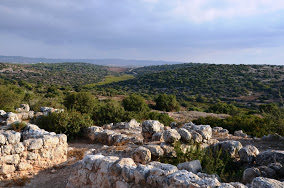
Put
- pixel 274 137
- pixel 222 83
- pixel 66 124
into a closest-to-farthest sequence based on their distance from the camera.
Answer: pixel 274 137
pixel 66 124
pixel 222 83

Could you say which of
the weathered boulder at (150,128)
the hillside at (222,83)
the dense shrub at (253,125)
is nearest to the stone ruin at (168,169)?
the weathered boulder at (150,128)

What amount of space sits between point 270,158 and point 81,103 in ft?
54.4

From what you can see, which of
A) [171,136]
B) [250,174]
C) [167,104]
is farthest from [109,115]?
[167,104]

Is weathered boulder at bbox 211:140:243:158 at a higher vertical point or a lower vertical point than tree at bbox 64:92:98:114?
higher

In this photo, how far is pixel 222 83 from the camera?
56.2 meters

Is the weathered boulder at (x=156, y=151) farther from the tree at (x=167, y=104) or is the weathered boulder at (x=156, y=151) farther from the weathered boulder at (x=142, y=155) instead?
the tree at (x=167, y=104)

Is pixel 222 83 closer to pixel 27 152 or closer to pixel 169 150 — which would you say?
pixel 169 150

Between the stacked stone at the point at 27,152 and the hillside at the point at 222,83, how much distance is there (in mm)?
42408

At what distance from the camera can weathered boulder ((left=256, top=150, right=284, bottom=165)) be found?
20.3ft

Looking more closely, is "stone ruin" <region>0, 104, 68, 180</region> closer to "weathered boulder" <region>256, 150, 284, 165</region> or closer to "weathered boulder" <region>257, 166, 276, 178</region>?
"weathered boulder" <region>257, 166, 276, 178</region>

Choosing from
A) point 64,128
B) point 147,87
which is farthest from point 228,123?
point 147,87

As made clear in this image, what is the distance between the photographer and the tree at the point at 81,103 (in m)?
19.1

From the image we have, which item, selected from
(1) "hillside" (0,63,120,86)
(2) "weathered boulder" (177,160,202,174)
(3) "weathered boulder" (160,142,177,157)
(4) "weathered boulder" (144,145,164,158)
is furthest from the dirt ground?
(1) "hillside" (0,63,120,86)

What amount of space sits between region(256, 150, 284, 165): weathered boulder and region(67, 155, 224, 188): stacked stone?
295 centimetres
